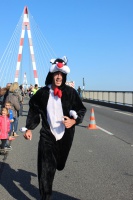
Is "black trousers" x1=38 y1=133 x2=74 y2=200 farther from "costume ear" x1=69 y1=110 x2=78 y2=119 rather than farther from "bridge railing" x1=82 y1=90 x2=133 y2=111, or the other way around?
"bridge railing" x1=82 y1=90 x2=133 y2=111

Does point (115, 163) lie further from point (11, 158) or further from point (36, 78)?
point (36, 78)

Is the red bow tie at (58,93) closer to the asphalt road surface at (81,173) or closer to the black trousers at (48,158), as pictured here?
the black trousers at (48,158)

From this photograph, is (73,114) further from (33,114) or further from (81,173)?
(81,173)

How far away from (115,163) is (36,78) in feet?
89.6

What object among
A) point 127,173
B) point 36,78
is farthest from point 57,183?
point 36,78

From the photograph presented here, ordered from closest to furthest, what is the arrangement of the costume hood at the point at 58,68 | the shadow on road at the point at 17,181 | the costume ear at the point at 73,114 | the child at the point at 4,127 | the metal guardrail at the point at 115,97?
the costume ear at the point at 73,114 → the costume hood at the point at 58,68 → the shadow on road at the point at 17,181 → the child at the point at 4,127 → the metal guardrail at the point at 115,97

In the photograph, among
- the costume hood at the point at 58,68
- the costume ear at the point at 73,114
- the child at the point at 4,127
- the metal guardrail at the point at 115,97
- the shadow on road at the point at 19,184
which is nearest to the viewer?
the costume ear at the point at 73,114

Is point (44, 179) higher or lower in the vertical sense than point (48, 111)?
lower

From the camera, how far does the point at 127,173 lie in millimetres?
6641

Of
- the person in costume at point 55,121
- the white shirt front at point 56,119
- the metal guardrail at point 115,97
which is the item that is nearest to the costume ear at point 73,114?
the person in costume at point 55,121

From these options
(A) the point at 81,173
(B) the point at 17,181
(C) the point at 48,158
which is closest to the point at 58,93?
(C) the point at 48,158

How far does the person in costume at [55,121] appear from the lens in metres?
4.51

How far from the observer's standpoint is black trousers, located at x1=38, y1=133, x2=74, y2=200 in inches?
177

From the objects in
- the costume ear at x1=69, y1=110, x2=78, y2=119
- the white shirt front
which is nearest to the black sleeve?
the white shirt front
